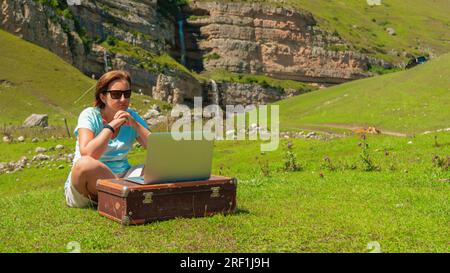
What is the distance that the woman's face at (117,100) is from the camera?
9.67m

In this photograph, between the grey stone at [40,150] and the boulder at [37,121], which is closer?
the grey stone at [40,150]

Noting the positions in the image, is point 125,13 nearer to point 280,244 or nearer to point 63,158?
point 63,158

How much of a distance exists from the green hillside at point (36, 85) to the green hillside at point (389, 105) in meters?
26.5

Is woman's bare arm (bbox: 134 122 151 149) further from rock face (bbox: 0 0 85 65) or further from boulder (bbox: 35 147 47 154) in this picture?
rock face (bbox: 0 0 85 65)

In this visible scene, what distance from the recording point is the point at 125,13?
107938mm

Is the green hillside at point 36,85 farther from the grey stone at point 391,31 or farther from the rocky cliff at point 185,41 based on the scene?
the grey stone at point 391,31

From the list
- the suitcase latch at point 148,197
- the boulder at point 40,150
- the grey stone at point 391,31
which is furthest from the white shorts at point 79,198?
the grey stone at point 391,31

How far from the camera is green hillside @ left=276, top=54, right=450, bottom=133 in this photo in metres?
45.1

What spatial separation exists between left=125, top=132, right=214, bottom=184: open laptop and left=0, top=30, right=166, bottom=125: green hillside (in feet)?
159

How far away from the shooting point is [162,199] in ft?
28.8

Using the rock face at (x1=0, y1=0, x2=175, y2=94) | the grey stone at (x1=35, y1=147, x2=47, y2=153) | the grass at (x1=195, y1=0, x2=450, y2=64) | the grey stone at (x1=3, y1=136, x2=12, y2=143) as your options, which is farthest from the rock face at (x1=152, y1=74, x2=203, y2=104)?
the grey stone at (x1=35, y1=147, x2=47, y2=153)

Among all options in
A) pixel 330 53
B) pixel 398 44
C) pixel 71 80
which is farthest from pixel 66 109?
pixel 398 44
